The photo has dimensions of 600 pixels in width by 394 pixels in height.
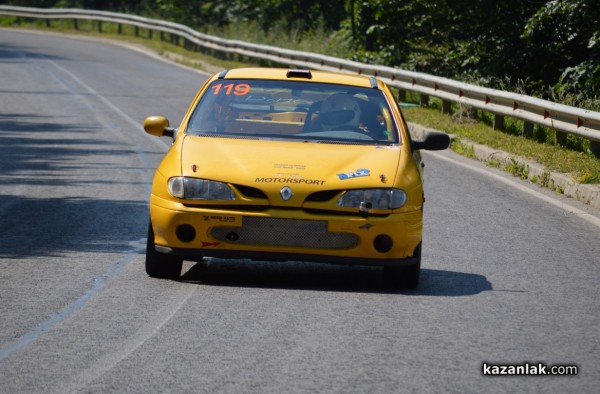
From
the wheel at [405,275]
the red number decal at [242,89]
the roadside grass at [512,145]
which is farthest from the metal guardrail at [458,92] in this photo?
the wheel at [405,275]

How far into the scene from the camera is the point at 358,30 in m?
33.7

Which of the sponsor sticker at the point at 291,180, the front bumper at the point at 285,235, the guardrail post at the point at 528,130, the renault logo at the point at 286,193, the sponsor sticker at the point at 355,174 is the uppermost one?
the sponsor sticker at the point at 355,174

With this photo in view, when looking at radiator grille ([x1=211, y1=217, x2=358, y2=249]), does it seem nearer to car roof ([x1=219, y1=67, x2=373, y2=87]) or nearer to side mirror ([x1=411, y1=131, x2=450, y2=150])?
side mirror ([x1=411, y1=131, x2=450, y2=150])

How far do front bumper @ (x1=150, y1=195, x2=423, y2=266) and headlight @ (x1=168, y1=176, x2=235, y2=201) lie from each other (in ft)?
0.25

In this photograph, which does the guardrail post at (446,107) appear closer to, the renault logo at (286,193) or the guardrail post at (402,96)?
the guardrail post at (402,96)

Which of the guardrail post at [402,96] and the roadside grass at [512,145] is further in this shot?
the guardrail post at [402,96]

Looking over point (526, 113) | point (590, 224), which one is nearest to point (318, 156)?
point (590, 224)

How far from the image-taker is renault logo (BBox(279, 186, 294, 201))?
26.6 feet

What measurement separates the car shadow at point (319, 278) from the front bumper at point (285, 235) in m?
0.29

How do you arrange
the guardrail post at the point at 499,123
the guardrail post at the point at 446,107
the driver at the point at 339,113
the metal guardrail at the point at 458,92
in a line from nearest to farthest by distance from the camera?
the driver at the point at 339,113 → the metal guardrail at the point at 458,92 → the guardrail post at the point at 499,123 → the guardrail post at the point at 446,107

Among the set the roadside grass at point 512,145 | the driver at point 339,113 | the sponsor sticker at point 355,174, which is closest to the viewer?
the sponsor sticker at point 355,174

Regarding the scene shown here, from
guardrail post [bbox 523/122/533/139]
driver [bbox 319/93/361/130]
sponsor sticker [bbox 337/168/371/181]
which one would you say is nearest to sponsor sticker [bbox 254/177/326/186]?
sponsor sticker [bbox 337/168/371/181]

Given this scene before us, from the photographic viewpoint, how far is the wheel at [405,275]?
8.45m

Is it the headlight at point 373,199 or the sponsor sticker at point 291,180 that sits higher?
the sponsor sticker at point 291,180
